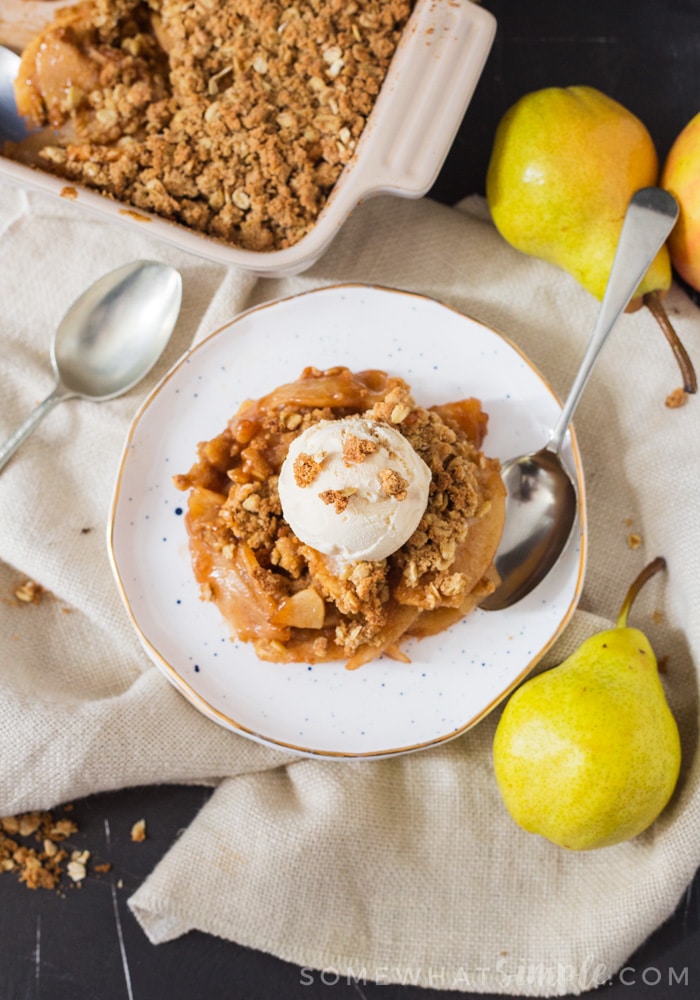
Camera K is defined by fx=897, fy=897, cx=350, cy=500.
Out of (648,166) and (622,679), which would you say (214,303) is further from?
(622,679)

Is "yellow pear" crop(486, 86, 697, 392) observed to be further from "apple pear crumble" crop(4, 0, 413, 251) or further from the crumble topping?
the crumble topping

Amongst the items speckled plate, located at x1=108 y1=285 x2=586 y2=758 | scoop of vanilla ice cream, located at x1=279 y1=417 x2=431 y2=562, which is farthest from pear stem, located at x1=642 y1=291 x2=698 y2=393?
scoop of vanilla ice cream, located at x1=279 y1=417 x2=431 y2=562

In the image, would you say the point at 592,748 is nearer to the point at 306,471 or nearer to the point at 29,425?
the point at 306,471

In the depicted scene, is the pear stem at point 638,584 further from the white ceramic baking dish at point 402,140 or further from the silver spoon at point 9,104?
the silver spoon at point 9,104

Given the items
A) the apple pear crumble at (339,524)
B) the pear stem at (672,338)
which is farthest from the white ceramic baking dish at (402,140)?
the pear stem at (672,338)

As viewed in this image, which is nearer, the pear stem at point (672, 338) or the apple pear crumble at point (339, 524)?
the apple pear crumble at point (339, 524)

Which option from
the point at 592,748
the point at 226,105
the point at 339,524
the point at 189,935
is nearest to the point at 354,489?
the point at 339,524
